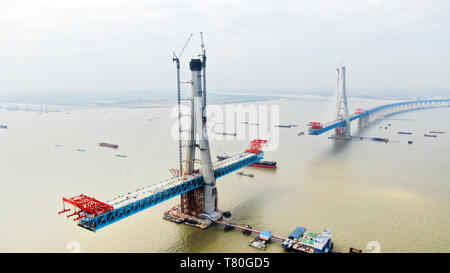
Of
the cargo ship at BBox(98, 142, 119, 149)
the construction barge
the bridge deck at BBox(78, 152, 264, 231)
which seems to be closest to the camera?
the bridge deck at BBox(78, 152, 264, 231)

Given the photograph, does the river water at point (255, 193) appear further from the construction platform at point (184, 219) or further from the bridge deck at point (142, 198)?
the bridge deck at point (142, 198)

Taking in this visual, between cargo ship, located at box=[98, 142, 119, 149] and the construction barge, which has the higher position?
cargo ship, located at box=[98, 142, 119, 149]

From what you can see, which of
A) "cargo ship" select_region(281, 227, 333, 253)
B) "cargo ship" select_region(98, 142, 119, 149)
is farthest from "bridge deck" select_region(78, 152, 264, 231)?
"cargo ship" select_region(98, 142, 119, 149)

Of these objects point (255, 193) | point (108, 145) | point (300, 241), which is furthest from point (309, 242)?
point (108, 145)

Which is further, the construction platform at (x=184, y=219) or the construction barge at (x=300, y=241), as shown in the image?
the construction platform at (x=184, y=219)

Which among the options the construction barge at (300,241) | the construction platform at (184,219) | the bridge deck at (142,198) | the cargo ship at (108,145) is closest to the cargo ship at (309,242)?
the construction barge at (300,241)

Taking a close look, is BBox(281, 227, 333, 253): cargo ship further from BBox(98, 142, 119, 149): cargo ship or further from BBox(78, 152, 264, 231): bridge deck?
BBox(98, 142, 119, 149): cargo ship
